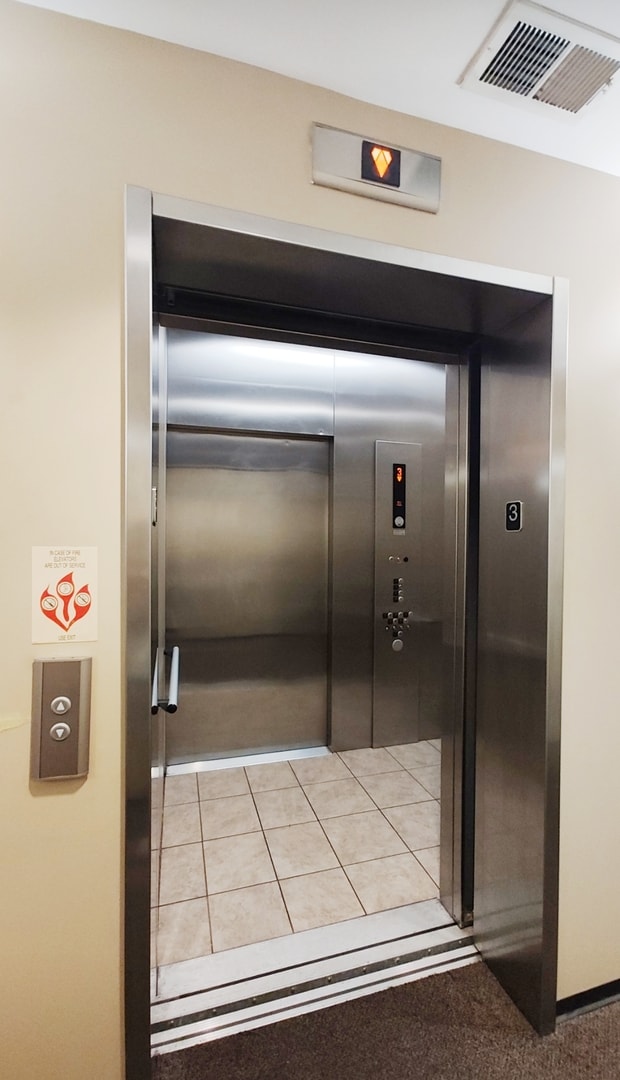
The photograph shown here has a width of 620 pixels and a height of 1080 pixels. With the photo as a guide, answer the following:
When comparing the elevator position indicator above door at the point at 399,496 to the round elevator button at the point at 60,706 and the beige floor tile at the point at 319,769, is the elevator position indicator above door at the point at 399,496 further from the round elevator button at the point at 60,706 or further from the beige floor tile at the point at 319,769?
the round elevator button at the point at 60,706

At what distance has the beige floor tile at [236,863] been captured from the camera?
6.50 ft

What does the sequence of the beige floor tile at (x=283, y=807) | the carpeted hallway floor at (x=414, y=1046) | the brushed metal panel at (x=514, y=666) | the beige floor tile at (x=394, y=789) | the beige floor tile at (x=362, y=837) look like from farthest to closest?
the beige floor tile at (x=394, y=789), the beige floor tile at (x=283, y=807), the beige floor tile at (x=362, y=837), the brushed metal panel at (x=514, y=666), the carpeted hallway floor at (x=414, y=1046)

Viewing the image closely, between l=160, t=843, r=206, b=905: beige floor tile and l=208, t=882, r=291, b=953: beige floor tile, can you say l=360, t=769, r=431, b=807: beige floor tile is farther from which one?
l=160, t=843, r=206, b=905: beige floor tile

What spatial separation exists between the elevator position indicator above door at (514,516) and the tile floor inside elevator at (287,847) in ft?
4.88

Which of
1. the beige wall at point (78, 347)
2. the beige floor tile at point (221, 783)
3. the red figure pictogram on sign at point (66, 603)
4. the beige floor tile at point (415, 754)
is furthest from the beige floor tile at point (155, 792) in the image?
the beige floor tile at point (415, 754)

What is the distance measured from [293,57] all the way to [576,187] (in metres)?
0.93

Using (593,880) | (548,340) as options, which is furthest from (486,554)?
(593,880)

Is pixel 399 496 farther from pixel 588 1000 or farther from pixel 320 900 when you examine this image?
pixel 588 1000

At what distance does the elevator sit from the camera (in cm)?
285

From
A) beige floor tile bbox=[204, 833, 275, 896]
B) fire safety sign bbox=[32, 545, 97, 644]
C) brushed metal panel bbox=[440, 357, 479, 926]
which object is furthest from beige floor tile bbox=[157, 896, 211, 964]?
fire safety sign bbox=[32, 545, 97, 644]

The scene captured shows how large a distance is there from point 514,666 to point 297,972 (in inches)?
50.8

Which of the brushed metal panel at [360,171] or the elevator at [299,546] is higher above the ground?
the brushed metal panel at [360,171]

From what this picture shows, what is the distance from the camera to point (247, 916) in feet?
5.85

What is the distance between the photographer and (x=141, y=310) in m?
1.04
